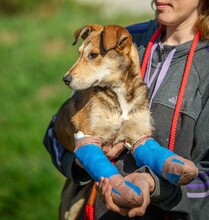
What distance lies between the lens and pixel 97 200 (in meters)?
3.48

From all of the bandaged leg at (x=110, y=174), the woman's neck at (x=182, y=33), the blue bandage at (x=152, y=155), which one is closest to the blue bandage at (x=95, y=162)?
the bandaged leg at (x=110, y=174)

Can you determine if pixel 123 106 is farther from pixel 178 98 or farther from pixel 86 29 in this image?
pixel 86 29

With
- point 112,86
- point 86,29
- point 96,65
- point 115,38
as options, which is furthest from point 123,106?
point 86,29

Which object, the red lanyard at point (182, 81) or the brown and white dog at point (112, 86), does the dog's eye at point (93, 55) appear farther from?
the red lanyard at point (182, 81)

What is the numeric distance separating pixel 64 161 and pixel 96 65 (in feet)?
2.11

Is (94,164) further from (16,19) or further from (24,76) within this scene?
(16,19)

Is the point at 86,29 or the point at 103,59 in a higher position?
the point at 86,29

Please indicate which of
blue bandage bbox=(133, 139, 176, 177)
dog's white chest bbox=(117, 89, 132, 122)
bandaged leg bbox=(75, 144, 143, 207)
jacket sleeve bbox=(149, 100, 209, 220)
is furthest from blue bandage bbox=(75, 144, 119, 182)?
jacket sleeve bbox=(149, 100, 209, 220)

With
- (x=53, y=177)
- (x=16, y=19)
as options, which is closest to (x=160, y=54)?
(x=53, y=177)

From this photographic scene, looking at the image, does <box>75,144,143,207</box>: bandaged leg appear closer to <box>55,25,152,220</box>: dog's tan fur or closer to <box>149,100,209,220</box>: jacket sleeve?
<box>55,25,152,220</box>: dog's tan fur

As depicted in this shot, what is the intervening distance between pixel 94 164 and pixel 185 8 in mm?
1095

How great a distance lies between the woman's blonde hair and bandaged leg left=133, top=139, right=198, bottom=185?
2.36 ft

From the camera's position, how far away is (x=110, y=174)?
116 inches

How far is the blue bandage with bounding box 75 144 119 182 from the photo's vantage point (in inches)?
118
